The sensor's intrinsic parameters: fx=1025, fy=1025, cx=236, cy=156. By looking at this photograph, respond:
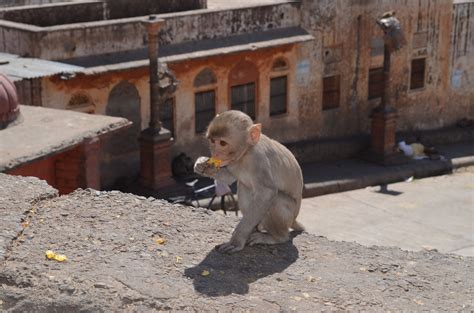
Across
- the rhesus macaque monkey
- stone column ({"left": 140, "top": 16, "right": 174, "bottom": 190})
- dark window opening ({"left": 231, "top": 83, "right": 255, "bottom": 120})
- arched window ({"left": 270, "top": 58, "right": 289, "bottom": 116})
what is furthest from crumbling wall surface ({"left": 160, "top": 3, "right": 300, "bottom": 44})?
the rhesus macaque monkey

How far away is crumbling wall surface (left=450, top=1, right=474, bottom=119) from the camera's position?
80.7ft

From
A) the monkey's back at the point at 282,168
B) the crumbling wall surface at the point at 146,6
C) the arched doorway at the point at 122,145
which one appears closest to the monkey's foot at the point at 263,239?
the monkey's back at the point at 282,168

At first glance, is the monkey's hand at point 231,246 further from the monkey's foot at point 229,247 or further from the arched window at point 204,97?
the arched window at point 204,97

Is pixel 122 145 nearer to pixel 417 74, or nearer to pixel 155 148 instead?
pixel 155 148

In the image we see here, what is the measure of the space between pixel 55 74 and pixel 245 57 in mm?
4941

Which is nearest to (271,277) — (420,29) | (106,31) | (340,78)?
(106,31)

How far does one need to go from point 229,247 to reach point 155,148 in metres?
12.4

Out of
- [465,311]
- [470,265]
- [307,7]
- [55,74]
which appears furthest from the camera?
[307,7]

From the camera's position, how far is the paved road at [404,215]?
17828 mm

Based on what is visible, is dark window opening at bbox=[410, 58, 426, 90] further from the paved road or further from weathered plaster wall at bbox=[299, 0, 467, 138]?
the paved road

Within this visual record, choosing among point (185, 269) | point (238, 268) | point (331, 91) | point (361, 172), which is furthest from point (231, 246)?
point (331, 91)

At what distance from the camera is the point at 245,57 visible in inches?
824

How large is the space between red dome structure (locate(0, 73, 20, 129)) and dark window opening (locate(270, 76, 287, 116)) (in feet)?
28.8

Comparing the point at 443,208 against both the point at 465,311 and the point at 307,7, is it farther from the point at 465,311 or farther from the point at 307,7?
the point at 465,311
